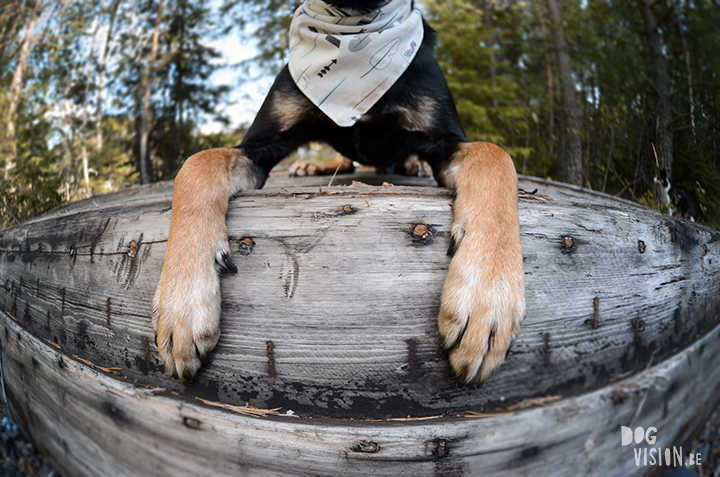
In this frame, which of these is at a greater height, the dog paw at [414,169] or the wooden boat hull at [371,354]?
the dog paw at [414,169]

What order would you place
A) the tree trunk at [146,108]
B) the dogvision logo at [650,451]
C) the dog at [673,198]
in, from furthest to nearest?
the tree trunk at [146,108] < the dog at [673,198] < the dogvision logo at [650,451]

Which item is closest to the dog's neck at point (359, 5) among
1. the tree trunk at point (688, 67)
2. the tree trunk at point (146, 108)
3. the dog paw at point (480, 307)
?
the tree trunk at point (688, 67)

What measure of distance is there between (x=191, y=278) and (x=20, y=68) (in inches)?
103

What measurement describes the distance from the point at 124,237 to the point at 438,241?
113 centimetres

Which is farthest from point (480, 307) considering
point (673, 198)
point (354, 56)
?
point (354, 56)

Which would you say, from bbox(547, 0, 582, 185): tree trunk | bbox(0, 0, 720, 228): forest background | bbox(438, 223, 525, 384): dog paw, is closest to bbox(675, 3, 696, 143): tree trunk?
bbox(0, 0, 720, 228): forest background

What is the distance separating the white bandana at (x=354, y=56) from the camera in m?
1.99

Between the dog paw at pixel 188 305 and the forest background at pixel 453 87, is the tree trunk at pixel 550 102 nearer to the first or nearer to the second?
the forest background at pixel 453 87

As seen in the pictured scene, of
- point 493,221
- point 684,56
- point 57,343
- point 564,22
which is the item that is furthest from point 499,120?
point 57,343

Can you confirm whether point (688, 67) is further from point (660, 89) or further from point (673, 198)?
point (673, 198)

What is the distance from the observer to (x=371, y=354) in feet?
3.45

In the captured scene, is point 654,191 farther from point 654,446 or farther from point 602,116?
point 654,446

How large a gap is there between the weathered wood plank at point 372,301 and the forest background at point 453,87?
717mm

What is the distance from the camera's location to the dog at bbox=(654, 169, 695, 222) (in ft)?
5.43
